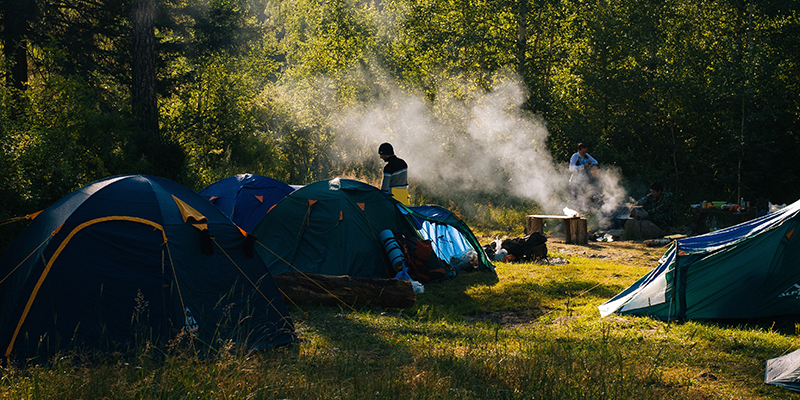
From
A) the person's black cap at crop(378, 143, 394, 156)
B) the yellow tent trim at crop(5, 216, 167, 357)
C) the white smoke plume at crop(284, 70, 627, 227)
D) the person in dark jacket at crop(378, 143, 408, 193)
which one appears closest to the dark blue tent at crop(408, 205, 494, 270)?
the person in dark jacket at crop(378, 143, 408, 193)

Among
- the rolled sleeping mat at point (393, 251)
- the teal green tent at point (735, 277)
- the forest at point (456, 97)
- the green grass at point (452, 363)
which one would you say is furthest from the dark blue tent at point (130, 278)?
the teal green tent at point (735, 277)

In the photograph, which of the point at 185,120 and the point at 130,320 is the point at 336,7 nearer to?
the point at 185,120

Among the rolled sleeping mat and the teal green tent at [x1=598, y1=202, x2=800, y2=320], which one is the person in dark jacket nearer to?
the rolled sleeping mat

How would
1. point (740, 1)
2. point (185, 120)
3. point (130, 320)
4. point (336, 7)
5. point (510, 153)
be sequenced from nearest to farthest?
point (130, 320) < point (740, 1) < point (185, 120) < point (510, 153) < point (336, 7)

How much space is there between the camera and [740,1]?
1589 centimetres

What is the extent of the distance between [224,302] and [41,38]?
37.4 feet

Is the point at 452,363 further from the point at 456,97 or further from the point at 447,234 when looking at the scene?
the point at 456,97

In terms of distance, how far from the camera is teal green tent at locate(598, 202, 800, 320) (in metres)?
5.52

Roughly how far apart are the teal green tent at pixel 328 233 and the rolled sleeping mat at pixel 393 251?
129mm

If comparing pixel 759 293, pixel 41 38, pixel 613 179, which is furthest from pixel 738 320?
pixel 41 38

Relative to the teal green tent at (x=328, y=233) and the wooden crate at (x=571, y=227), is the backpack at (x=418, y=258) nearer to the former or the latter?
the teal green tent at (x=328, y=233)

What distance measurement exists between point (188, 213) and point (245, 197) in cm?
495

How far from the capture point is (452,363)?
4.21 m

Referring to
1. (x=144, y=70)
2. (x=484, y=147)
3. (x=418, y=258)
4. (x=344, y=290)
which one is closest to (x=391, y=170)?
(x=418, y=258)
